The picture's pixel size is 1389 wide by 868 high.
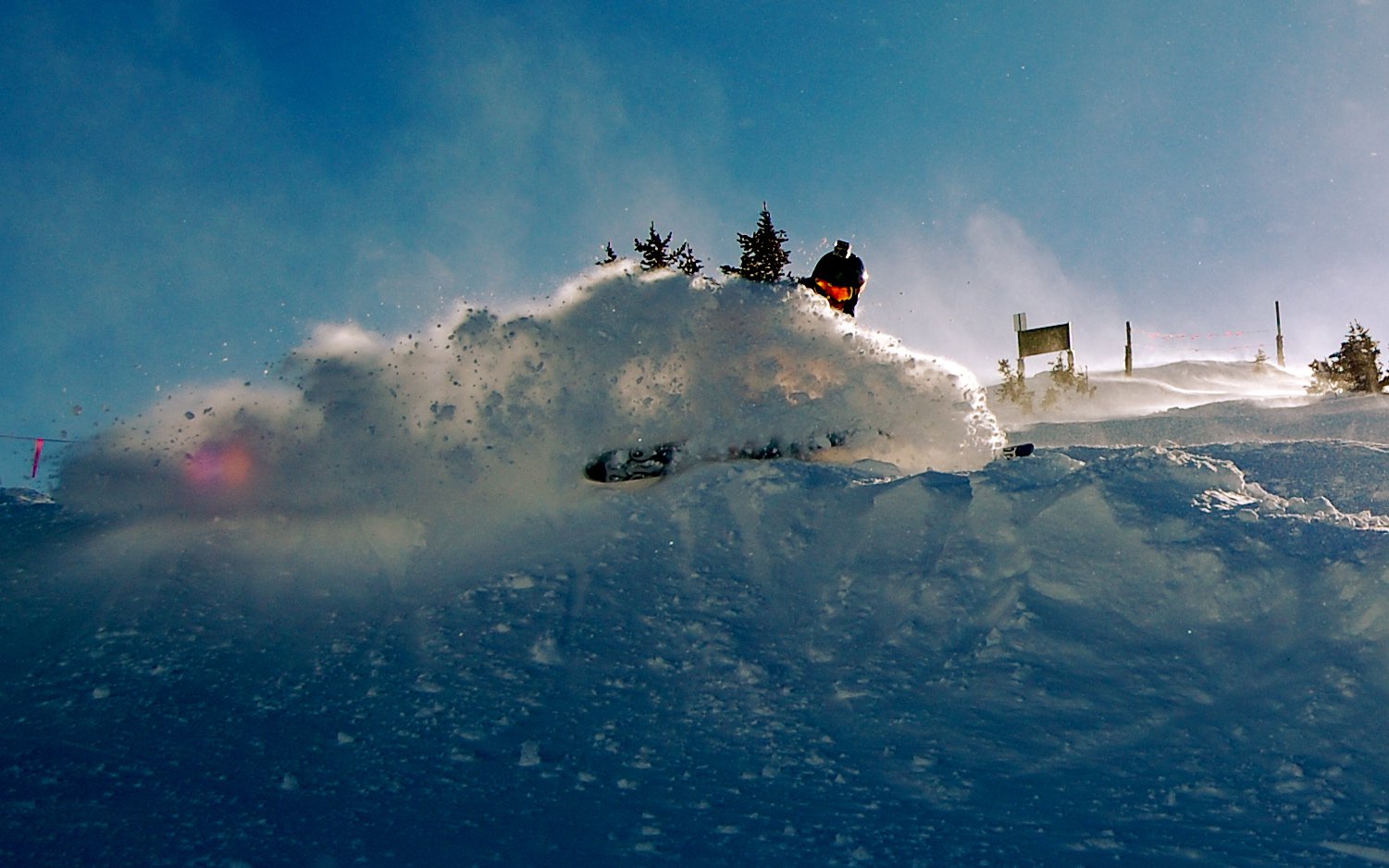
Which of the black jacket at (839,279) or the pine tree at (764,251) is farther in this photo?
the pine tree at (764,251)

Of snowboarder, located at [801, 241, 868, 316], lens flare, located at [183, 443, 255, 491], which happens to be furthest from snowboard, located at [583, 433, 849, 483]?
snowboarder, located at [801, 241, 868, 316]

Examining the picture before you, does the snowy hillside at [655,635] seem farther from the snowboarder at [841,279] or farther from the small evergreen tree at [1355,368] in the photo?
the small evergreen tree at [1355,368]

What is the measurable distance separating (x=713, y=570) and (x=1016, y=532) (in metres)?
1.61

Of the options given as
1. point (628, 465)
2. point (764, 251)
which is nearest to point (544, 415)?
point (628, 465)

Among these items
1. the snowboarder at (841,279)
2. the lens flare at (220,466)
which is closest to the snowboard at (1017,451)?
the snowboarder at (841,279)

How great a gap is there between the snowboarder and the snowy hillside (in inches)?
102

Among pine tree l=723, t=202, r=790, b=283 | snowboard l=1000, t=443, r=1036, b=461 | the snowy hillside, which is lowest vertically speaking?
the snowy hillside

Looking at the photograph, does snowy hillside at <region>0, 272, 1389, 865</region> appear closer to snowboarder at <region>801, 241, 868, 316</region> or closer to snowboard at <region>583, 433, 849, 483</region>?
snowboard at <region>583, 433, 849, 483</region>

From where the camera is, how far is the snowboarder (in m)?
9.61

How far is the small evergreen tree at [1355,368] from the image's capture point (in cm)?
2303

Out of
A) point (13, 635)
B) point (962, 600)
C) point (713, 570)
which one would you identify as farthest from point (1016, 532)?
point (13, 635)

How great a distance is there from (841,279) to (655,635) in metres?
6.39

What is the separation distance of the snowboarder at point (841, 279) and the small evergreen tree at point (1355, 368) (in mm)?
20125

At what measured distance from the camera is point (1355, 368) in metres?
23.6
